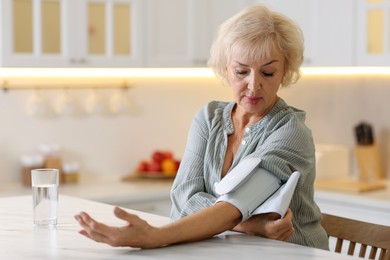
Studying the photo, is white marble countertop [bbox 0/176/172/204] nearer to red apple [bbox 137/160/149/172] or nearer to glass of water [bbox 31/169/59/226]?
red apple [bbox 137/160/149/172]

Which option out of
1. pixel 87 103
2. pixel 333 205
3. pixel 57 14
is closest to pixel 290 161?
pixel 333 205

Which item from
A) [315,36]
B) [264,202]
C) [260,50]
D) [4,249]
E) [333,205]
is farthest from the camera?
[315,36]

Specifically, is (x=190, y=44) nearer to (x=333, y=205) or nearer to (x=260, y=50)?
(x=333, y=205)

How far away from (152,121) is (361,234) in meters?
2.57

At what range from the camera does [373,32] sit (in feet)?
12.9

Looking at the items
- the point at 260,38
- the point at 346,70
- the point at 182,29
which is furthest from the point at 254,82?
the point at 346,70

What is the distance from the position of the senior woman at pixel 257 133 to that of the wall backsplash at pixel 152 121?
76.2 inches

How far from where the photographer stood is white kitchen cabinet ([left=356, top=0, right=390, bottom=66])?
12.6 ft

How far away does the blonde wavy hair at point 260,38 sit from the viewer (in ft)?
7.20

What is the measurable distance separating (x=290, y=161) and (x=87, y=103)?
2.35m

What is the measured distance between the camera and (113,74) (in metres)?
4.38

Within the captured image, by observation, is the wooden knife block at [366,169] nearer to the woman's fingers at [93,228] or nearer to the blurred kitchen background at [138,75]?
the blurred kitchen background at [138,75]

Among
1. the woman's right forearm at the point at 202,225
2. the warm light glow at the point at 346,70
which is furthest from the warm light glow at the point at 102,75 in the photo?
the woman's right forearm at the point at 202,225

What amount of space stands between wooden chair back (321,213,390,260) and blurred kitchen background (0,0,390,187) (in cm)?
177
